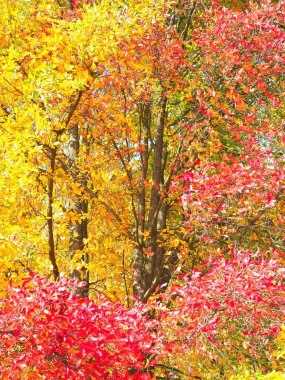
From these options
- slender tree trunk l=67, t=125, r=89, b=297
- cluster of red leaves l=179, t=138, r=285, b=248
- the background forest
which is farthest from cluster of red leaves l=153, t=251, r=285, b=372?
slender tree trunk l=67, t=125, r=89, b=297

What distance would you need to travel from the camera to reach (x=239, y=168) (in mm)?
8688

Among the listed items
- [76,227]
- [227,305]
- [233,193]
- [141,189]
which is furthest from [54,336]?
[141,189]

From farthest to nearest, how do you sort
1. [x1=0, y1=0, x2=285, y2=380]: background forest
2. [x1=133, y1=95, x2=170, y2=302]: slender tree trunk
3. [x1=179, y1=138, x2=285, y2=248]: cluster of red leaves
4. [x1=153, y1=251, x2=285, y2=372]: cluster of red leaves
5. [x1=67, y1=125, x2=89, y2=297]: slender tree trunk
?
[x1=133, y1=95, x2=170, y2=302]: slender tree trunk → [x1=67, y1=125, x2=89, y2=297]: slender tree trunk → [x1=179, y1=138, x2=285, y2=248]: cluster of red leaves → [x1=153, y1=251, x2=285, y2=372]: cluster of red leaves → [x1=0, y1=0, x2=285, y2=380]: background forest

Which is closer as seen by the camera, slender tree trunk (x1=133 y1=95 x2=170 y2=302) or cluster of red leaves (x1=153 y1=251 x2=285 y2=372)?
cluster of red leaves (x1=153 y1=251 x2=285 y2=372)

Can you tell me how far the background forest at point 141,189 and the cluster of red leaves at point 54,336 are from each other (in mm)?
21

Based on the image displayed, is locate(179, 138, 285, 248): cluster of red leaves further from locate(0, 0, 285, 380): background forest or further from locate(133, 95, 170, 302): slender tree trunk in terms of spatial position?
locate(133, 95, 170, 302): slender tree trunk

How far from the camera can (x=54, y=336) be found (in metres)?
5.60

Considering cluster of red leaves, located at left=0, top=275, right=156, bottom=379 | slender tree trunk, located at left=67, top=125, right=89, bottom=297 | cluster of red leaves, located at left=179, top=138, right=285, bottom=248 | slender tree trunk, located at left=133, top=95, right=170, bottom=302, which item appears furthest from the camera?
slender tree trunk, located at left=133, top=95, right=170, bottom=302

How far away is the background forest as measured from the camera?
599 cm

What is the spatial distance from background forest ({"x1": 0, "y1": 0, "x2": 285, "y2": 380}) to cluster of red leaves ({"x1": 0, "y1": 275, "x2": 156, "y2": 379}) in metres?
0.02

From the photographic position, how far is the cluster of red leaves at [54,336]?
5.41 metres

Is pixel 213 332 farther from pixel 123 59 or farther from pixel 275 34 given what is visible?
pixel 275 34

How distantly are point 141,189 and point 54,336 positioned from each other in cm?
618

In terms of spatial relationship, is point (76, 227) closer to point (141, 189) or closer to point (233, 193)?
point (141, 189)
